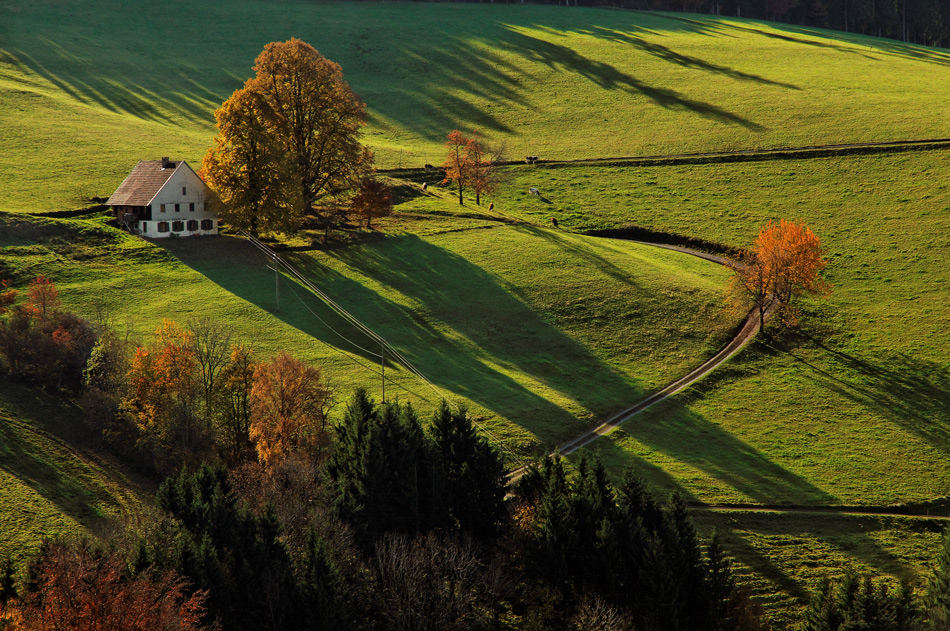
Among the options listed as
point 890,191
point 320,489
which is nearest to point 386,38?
point 890,191

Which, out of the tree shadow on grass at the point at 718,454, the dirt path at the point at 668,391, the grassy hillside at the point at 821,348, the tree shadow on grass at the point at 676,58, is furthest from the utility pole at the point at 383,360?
the tree shadow on grass at the point at 676,58

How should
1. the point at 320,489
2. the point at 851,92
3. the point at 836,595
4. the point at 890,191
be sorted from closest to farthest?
the point at 836,595 < the point at 320,489 < the point at 890,191 < the point at 851,92

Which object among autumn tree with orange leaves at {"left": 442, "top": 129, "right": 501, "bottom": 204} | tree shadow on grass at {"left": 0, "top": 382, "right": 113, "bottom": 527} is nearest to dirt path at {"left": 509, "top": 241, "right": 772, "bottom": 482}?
tree shadow on grass at {"left": 0, "top": 382, "right": 113, "bottom": 527}

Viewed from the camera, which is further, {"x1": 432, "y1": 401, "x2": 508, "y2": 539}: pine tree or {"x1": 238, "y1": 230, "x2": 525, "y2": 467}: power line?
{"x1": 238, "y1": 230, "x2": 525, "y2": 467}: power line

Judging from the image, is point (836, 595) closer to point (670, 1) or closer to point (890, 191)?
point (890, 191)

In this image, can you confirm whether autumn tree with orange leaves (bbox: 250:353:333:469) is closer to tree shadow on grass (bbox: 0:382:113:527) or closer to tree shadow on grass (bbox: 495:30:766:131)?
tree shadow on grass (bbox: 0:382:113:527)
